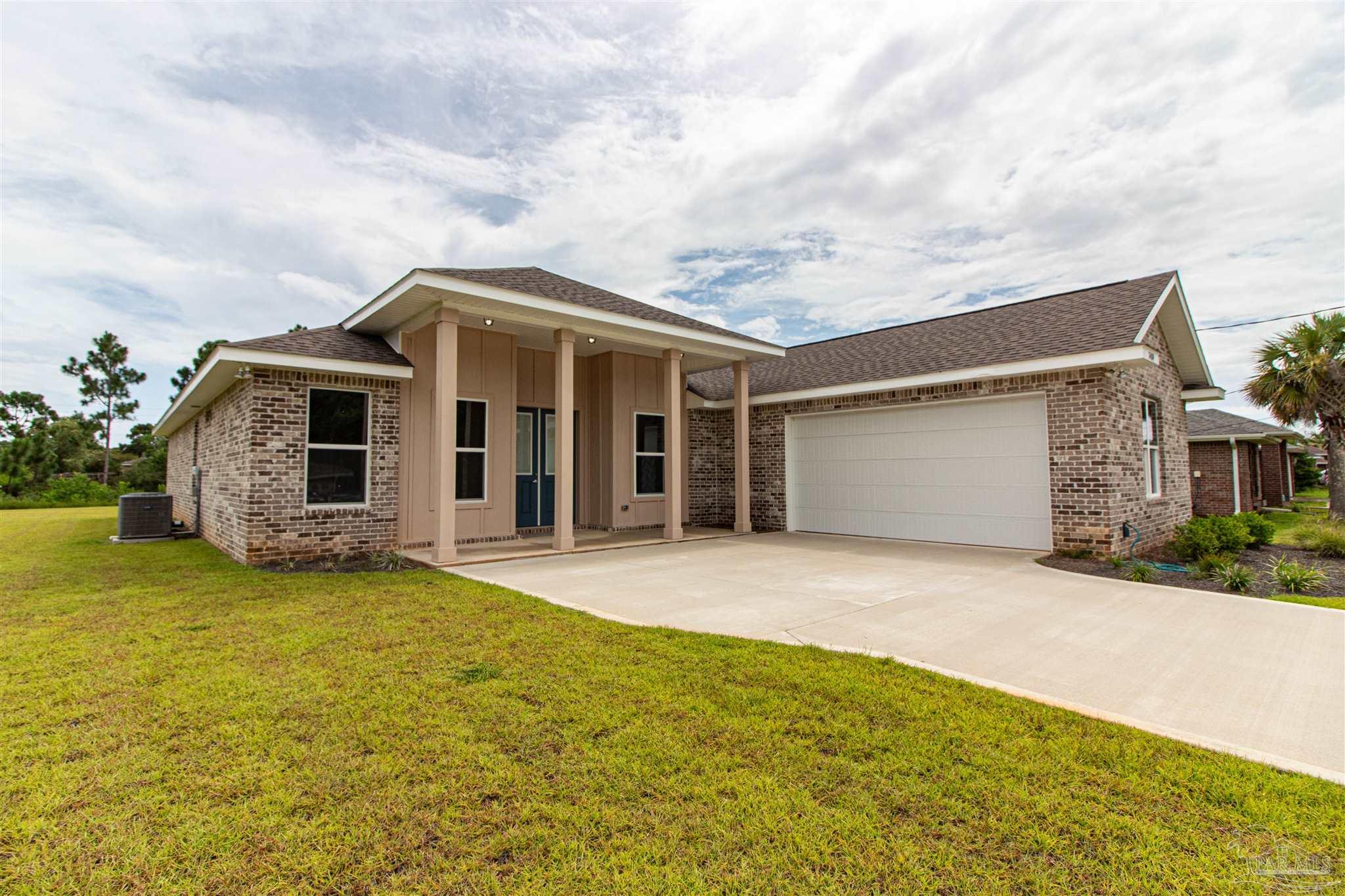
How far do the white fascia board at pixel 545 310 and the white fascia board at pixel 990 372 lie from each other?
1329 millimetres

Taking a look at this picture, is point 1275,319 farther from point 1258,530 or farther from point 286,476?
point 286,476

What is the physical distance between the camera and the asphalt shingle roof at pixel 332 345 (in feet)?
26.8

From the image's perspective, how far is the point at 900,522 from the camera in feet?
36.7

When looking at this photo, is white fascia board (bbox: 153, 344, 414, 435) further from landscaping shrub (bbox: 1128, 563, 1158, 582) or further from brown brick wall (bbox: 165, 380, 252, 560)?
landscaping shrub (bbox: 1128, 563, 1158, 582)

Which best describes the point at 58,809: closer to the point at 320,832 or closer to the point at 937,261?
the point at 320,832

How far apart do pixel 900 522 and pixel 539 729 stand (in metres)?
9.53

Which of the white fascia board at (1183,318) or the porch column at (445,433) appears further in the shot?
the white fascia board at (1183,318)

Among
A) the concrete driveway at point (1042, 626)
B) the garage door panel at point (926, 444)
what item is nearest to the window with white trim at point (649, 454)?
the garage door panel at point (926, 444)

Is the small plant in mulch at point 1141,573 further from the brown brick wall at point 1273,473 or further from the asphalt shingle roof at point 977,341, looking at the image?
the brown brick wall at point 1273,473

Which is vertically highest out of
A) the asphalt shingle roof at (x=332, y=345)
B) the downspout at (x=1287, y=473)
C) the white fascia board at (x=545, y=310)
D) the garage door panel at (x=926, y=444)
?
the white fascia board at (x=545, y=310)

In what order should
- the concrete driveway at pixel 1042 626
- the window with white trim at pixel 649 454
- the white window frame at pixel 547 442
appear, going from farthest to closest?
the window with white trim at pixel 649 454 → the white window frame at pixel 547 442 → the concrete driveway at pixel 1042 626

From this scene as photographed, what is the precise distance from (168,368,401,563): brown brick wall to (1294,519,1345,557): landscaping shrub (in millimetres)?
14555

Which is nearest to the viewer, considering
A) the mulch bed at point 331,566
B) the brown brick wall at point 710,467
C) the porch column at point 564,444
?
the mulch bed at point 331,566

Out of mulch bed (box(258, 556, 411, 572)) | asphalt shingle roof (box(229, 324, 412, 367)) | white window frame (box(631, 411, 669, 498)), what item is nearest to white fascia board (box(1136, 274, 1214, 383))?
white window frame (box(631, 411, 669, 498))
